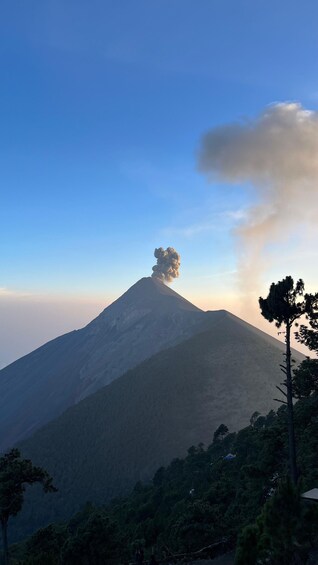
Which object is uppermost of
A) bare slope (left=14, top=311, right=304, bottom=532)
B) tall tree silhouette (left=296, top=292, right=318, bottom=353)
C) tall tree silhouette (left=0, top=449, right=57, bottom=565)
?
tall tree silhouette (left=296, top=292, right=318, bottom=353)

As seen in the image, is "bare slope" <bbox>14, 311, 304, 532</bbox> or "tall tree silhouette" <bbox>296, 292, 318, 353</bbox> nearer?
"tall tree silhouette" <bbox>296, 292, 318, 353</bbox>

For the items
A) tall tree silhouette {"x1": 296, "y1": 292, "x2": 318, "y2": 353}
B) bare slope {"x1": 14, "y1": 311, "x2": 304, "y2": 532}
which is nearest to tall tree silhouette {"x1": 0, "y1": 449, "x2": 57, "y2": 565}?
tall tree silhouette {"x1": 296, "y1": 292, "x2": 318, "y2": 353}

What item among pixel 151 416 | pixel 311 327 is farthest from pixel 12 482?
pixel 151 416

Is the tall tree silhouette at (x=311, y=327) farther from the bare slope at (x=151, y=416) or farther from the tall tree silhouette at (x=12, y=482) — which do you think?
the bare slope at (x=151, y=416)

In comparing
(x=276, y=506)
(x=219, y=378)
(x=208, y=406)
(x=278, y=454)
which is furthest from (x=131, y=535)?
(x=219, y=378)

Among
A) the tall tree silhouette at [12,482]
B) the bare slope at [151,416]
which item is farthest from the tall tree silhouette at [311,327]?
the bare slope at [151,416]

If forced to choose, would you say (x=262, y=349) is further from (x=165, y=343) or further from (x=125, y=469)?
(x=125, y=469)

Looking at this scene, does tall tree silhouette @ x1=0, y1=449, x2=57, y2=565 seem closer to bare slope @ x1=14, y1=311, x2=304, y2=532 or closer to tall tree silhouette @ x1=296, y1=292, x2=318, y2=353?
tall tree silhouette @ x1=296, y1=292, x2=318, y2=353

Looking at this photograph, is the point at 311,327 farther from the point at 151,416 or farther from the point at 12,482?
the point at 151,416
